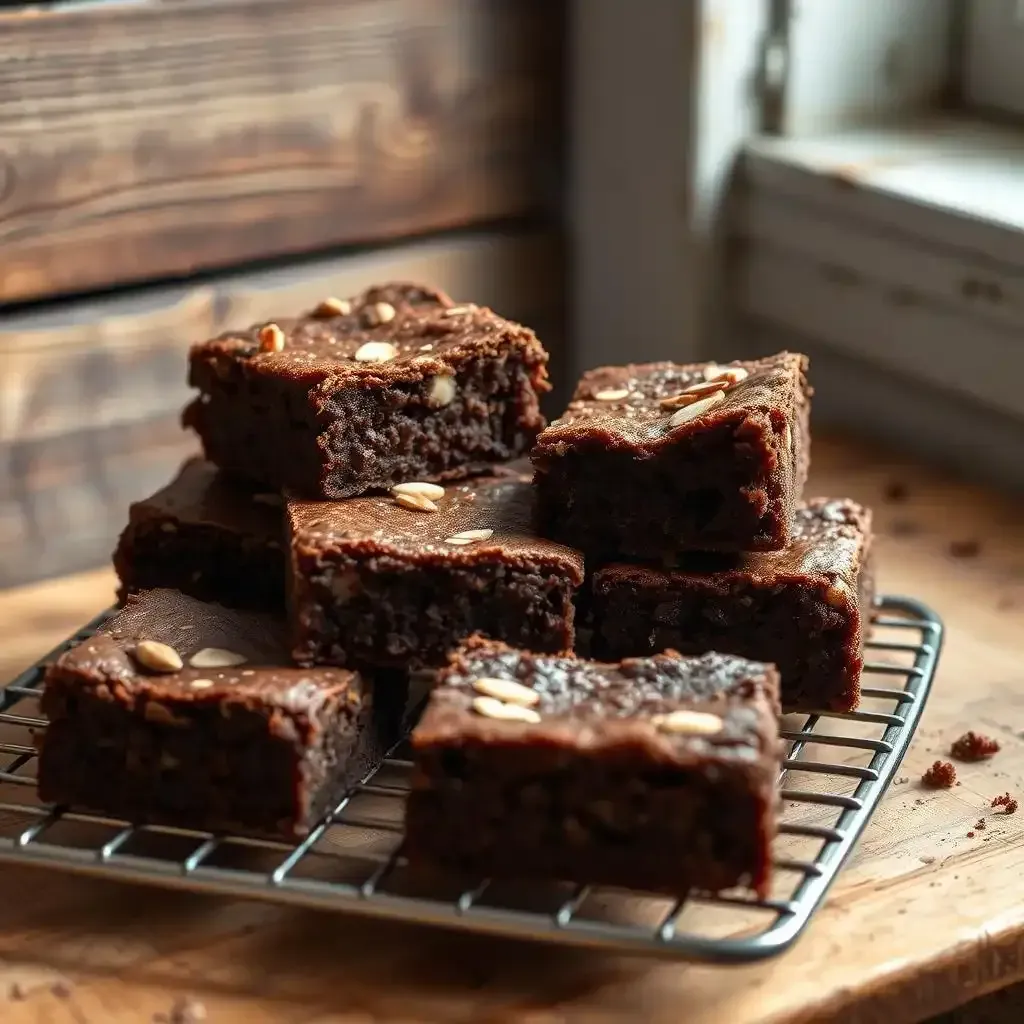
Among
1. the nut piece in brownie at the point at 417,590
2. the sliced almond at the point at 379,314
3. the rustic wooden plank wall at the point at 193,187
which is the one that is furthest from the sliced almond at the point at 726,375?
the rustic wooden plank wall at the point at 193,187

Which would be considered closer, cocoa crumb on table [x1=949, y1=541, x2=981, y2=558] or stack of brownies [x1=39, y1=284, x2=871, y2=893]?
stack of brownies [x1=39, y1=284, x2=871, y2=893]

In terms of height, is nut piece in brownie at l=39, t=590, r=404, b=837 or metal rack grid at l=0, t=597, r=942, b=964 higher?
nut piece in brownie at l=39, t=590, r=404, b=837

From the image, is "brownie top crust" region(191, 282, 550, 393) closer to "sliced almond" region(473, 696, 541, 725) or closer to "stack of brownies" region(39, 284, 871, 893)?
"stack of brownies" region(39, 284, 871, 893)

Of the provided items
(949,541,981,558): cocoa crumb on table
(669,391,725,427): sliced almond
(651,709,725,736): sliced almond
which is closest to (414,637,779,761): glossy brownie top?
(651,709,725,736): sliced almond

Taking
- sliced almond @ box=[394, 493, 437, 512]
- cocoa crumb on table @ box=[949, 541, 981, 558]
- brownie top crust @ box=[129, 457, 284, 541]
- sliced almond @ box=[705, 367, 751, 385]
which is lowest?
cocoa crumb on table @ box=[949, 541, 981, 558]

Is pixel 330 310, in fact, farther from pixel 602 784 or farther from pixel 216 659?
→ pixel 602 784

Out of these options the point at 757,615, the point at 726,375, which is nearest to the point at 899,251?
the point at 726,375
